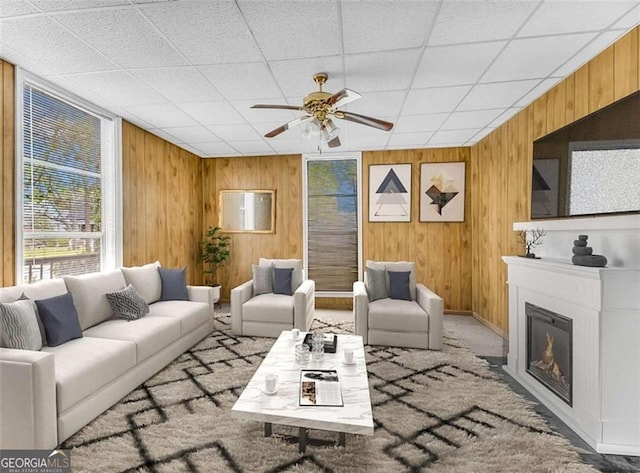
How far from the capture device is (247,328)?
12.6ft

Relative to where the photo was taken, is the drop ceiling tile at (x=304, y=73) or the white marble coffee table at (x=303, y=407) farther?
the drop ceiling tile at (x=304, y=73)

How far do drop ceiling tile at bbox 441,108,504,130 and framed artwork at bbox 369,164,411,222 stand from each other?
1139 millimetres

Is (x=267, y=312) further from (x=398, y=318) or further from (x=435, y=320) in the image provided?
(x=435, y=320)

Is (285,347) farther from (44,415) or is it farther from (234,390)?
(44,415)

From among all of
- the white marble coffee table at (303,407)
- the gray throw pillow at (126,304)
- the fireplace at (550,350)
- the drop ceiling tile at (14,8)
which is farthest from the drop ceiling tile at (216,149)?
the fireplace at (550,350)

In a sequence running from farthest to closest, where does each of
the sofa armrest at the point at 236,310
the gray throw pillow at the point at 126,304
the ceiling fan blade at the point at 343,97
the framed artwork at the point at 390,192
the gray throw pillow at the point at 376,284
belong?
the framed artwork at the point at 390,192
the gray throw pillow at the point at 376,284
the sofa armrest at the point at 236,310
the gray throw pillow at the point at 126,304
the ceiling fan blade at the point at 343,97

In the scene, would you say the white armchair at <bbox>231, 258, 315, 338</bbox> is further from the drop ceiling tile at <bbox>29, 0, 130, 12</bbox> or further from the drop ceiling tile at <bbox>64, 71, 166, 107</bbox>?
the drop ceiling tile at <bbox>29, 0, 130, 12</bbox>

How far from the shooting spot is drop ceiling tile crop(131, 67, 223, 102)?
8.78ft

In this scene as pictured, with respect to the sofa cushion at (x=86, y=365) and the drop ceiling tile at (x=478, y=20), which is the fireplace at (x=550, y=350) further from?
the sofa cushion at (x=86, y=365)

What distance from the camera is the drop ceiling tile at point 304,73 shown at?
2523 millimetres

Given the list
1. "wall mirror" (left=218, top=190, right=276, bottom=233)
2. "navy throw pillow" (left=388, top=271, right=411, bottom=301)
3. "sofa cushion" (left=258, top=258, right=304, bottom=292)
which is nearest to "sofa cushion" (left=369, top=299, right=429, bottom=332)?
"navy throw pillow" (left=388, top=271, right=411, bottom=301)

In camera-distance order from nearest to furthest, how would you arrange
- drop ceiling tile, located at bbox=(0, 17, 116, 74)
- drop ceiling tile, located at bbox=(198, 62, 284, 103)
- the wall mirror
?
drop ceiling tile, located at bbox=(0, 17, 116, 74)
drop ceiling tile, located at bbox=(198, 62, 284, 103)
the wall mirror

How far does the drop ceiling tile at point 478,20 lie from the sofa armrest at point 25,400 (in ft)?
10.5

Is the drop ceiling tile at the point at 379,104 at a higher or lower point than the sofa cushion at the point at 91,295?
higher
